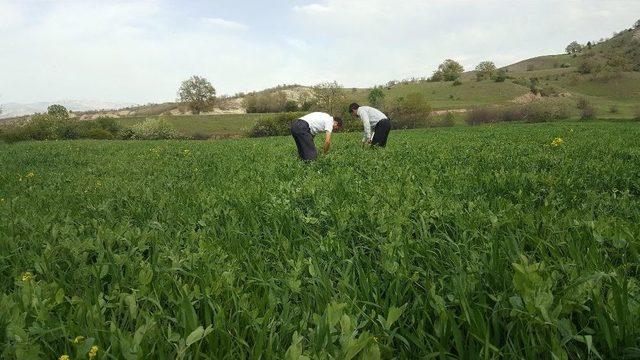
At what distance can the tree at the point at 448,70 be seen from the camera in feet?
438

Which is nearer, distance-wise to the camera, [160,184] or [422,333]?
[422,333]

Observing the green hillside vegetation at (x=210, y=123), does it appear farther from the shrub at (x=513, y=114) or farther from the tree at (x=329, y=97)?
the shrub at (x=513, y=114)

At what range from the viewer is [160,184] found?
6828mm

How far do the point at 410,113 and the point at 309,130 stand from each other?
5287cm

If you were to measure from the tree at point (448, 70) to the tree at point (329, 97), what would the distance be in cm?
6744

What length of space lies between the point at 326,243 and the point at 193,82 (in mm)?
126609

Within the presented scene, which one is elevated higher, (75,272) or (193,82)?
(193,82)

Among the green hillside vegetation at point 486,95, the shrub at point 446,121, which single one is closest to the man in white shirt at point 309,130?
the shrub at point 446,121

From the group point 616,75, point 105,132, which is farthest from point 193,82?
point 616,75

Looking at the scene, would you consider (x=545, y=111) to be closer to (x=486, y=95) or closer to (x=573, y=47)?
(x=486, y=95)

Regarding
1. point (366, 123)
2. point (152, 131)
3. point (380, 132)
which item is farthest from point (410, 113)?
point (366, 123)

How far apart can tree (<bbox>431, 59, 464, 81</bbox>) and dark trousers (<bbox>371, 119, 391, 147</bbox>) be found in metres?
128

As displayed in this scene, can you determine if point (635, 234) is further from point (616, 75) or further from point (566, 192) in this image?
point (616, 75)

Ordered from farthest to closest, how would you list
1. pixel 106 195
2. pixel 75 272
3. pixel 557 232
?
pixel 106 195 < pixel 557 232 < pixel 75 272
